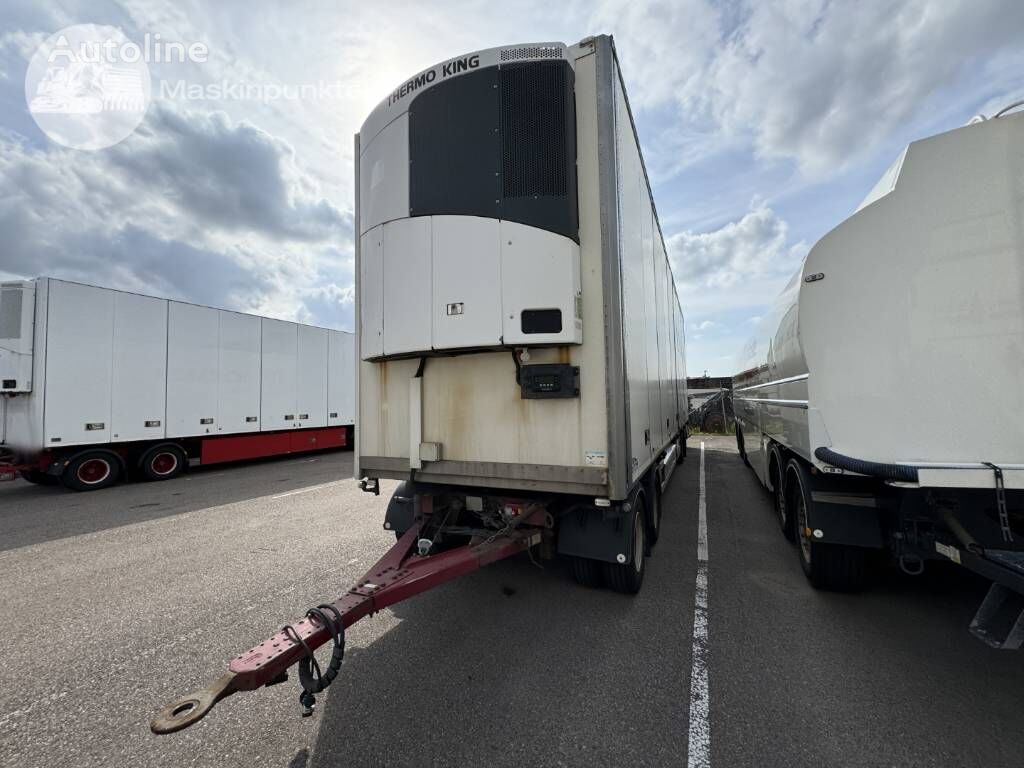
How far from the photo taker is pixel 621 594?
3730 mm

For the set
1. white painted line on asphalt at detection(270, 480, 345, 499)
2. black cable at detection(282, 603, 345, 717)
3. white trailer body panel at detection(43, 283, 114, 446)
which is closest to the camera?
black cable at detection(282, 603, 345, 717)

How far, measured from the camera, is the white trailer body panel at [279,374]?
1193 centimetres

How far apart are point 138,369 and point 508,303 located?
10360 millimetres

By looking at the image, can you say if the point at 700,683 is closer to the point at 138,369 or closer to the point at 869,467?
the point at 869,467

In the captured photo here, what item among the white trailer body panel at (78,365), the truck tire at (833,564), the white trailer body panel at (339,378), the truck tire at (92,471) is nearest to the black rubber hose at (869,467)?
the truck tire at (833,564)

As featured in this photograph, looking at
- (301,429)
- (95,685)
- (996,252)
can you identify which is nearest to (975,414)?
(996,252)

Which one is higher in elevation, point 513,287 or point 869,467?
point 513,287

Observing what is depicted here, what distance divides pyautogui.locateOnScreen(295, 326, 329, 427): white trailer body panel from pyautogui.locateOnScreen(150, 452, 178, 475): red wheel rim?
316cm

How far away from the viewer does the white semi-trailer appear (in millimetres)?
2299

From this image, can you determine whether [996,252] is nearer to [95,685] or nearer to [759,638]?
[759,638]

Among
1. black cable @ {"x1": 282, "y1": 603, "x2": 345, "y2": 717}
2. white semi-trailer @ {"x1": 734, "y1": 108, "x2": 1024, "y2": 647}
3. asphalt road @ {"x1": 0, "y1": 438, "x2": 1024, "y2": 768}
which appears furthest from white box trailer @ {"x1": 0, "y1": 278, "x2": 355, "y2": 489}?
white semi-trailer @ {"x1": 734, "y1": 108, "x2": 1024, "y2": 647}

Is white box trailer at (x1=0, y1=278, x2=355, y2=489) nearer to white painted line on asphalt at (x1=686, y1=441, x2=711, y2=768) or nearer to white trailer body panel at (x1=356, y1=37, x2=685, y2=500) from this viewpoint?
white trailer body panel at (x1=356, y1=37, x2=685, y2=500)

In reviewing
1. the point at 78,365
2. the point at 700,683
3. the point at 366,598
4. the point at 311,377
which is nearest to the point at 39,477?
the point at 78,365

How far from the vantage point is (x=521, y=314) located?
2.88m
